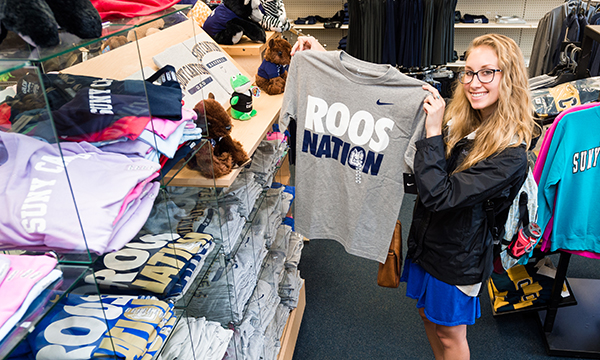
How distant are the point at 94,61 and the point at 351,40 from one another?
368 centimetres

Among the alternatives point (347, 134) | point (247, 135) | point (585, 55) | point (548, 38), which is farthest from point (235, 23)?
point (548, 38)

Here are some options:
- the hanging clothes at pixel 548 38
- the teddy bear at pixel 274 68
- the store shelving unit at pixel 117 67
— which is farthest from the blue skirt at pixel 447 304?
the hanging clothes at pixel 548 38

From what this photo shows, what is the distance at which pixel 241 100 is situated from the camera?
1867 millimetres

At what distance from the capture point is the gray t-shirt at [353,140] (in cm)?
162

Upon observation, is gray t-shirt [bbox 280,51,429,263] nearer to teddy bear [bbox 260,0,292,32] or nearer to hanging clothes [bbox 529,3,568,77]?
teddy bear [bbox 260,0,292,32]

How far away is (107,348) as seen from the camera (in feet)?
2.90

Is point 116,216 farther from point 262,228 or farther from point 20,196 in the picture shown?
point 262,228

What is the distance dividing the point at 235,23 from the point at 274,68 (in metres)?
0.40

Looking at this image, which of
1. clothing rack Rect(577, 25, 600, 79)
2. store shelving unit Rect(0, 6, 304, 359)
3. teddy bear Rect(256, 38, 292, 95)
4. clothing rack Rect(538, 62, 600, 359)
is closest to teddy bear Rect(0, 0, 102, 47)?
store shelving unit Rect(0, 6, 304, 359)

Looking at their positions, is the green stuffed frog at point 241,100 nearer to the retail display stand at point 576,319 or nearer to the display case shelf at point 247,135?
the display case shelf at point 247,135

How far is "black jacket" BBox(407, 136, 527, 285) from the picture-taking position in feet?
4.90

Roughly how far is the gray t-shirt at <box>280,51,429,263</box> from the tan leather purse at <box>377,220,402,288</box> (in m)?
0.05

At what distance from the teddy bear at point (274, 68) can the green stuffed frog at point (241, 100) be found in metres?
0.36

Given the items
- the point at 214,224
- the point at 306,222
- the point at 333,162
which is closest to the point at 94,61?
the point at 214,224
